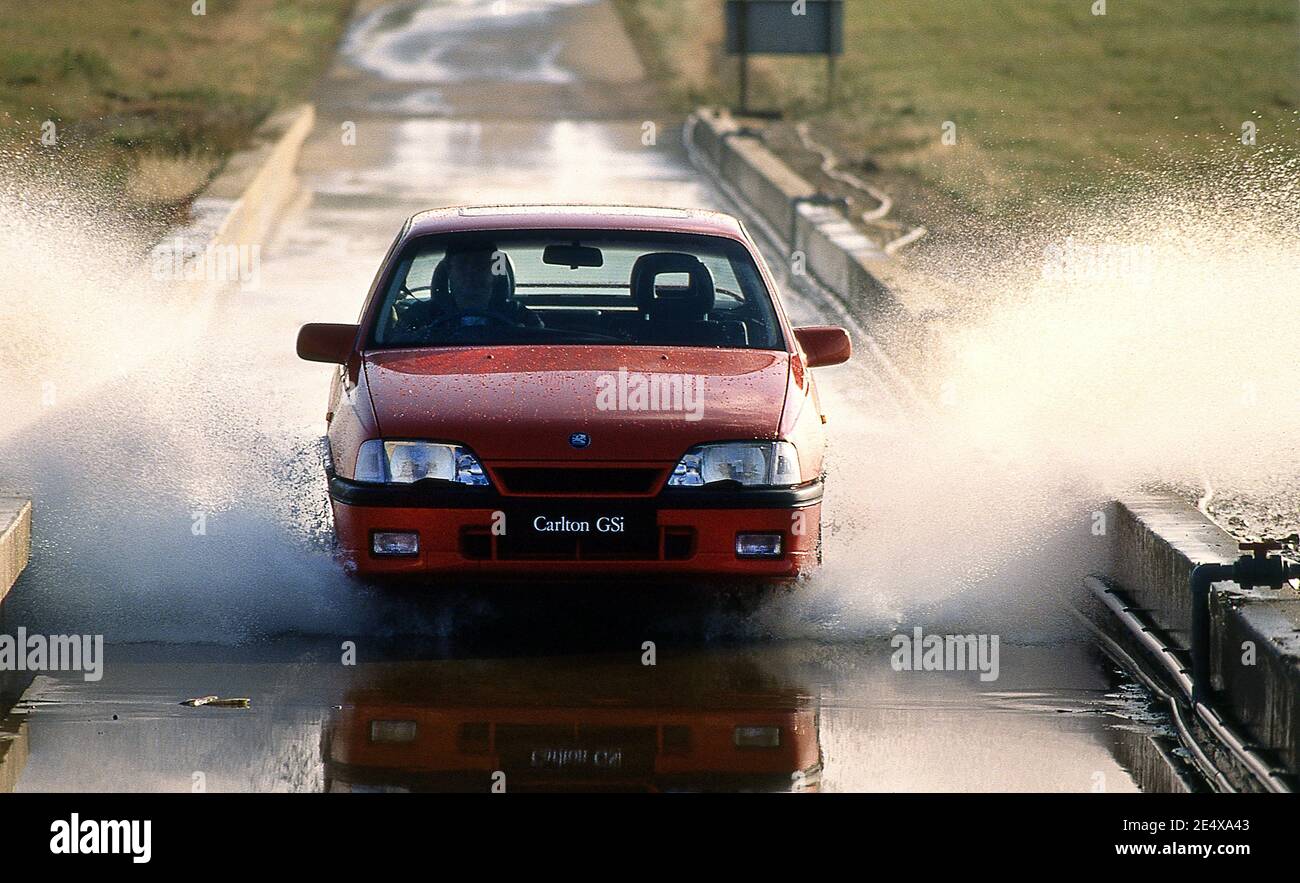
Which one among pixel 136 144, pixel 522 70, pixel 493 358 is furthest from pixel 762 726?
pixel 522 70

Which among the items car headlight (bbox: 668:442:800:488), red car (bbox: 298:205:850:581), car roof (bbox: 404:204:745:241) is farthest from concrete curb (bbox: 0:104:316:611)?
car headlight (bbox: 668:442:800:488)

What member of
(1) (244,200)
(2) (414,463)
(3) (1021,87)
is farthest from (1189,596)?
(3) (1021,87)

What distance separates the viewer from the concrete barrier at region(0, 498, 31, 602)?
7.91 metres

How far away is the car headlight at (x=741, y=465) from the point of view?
7.58 m

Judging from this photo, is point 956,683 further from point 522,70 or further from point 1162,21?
point 1162,21

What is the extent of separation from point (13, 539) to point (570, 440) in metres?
2.13

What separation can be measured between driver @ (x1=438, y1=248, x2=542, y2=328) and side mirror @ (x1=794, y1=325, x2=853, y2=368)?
3.40 ft

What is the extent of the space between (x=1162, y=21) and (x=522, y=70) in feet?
52.0

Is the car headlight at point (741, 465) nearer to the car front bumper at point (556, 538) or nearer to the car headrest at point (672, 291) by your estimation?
the car front bumper at point (556, 538)

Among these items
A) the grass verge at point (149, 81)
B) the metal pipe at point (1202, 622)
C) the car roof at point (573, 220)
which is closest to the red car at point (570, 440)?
the car roof at point (573, 220)

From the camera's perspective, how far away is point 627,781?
615cm

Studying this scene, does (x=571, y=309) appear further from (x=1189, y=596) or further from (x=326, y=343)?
(x=1189, y=596)

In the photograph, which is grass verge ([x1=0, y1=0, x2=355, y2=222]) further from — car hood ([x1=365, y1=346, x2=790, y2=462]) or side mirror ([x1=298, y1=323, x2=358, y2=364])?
car hood ([x1=365, y1=346, x2=790, y2=462])

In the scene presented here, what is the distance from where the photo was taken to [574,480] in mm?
7492
